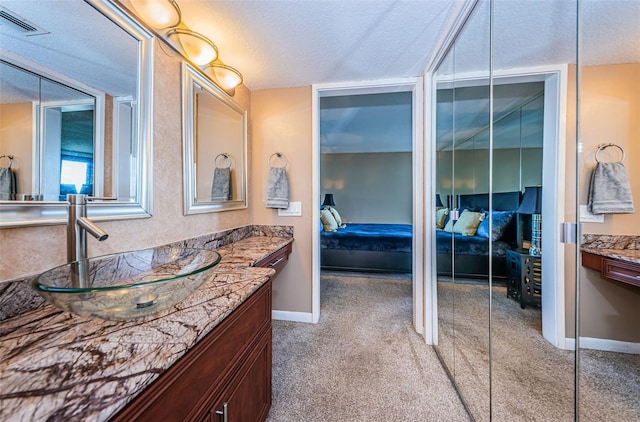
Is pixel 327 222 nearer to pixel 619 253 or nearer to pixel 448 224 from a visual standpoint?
pixel 448 224

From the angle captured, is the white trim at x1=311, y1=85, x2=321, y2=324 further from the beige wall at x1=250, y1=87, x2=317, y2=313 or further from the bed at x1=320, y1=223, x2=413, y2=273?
the bed at x1=320, y1=223, x2=413, y2=273

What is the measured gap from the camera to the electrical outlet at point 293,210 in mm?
2312

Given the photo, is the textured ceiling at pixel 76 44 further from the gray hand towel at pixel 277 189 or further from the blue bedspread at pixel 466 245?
the blue bedspread at pixel 466 245

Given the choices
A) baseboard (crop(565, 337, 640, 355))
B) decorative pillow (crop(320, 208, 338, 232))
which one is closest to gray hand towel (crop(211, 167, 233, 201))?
baseboard (crop(565, 337, 640, 355))

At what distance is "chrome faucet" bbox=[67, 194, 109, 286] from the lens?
808 mm

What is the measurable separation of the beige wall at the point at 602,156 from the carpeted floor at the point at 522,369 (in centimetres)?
12

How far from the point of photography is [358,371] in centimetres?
166

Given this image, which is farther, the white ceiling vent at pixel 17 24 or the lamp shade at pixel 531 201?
the lamp shade at pixel 531 201

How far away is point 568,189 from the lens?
88cm

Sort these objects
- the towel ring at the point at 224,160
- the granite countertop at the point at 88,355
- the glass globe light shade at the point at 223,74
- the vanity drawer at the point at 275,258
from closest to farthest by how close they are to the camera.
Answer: the granite countertop at the point at 88,355
the vanity drawer at the point at 275,258
the glass globe light shade at the point at 223,74
the towel ring at the point at 224,160

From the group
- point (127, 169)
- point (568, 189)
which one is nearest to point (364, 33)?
point (568, 189)

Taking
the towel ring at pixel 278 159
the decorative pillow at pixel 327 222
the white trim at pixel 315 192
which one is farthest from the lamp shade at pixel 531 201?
the decorative pillow at pixel 327 222

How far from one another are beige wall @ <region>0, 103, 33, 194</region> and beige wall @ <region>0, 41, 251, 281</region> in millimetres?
180

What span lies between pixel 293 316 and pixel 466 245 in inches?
66.2
